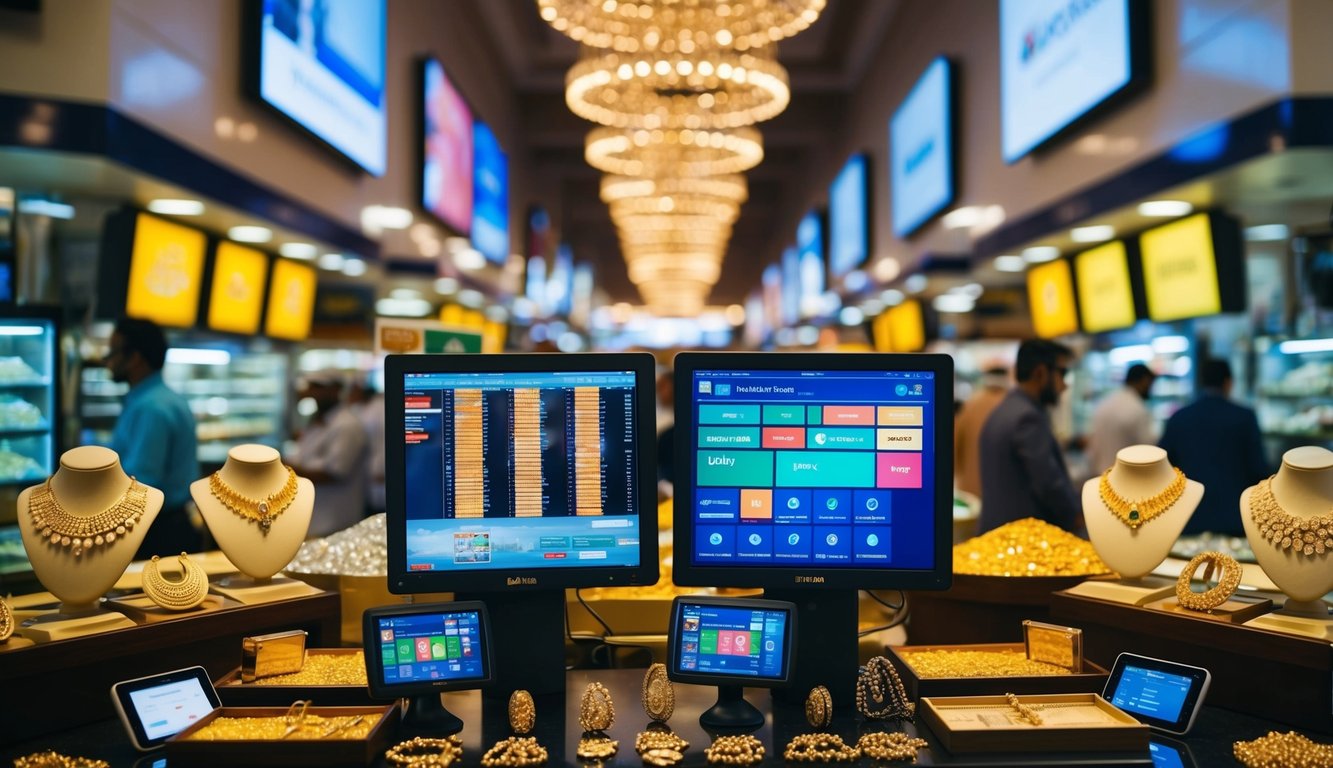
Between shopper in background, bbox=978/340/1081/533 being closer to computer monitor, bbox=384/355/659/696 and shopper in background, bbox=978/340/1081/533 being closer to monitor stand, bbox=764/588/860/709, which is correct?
monitor stand, bbox=764/588/860/709

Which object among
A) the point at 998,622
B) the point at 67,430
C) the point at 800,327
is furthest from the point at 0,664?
the point at 800,327

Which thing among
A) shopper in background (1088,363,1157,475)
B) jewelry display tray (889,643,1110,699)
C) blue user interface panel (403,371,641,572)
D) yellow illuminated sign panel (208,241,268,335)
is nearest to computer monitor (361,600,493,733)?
blue user interface panel (403,371,641,572)

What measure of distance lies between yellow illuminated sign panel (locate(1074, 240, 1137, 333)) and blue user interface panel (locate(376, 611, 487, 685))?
6287mm

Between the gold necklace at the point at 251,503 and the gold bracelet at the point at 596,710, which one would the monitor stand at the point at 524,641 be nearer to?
the gold bracelet at the point at 596,710

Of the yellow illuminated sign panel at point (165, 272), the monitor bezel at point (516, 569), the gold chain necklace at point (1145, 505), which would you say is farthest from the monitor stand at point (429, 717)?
the yellow illuminated sign panel at point (165, 272)

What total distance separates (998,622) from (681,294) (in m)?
25.2

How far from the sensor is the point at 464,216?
12070 millimetres

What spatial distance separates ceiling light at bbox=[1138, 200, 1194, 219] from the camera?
5.87 metres

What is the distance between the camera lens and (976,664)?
7.03ft

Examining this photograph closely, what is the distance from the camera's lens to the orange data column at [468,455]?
2.02m

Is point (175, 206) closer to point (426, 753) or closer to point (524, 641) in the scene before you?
point (524, 641)

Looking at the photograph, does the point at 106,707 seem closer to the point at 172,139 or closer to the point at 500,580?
the point at 500,580

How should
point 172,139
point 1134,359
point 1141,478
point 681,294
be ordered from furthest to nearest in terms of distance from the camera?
point 681,294 → point 1134,359 → point 172,139 → point 1141,478

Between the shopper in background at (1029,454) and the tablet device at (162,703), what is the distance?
3.45 metres
